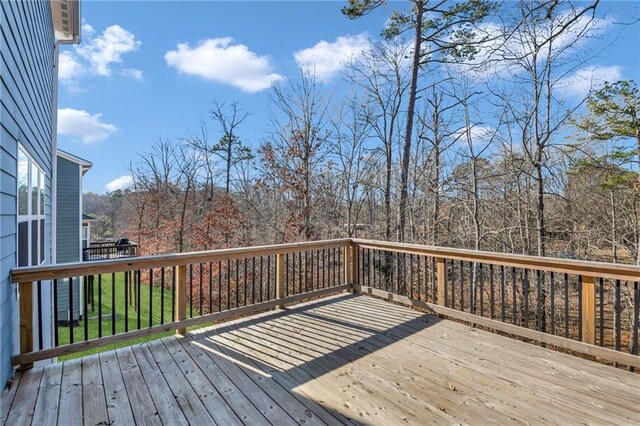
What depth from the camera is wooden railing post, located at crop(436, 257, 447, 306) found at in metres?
4.07

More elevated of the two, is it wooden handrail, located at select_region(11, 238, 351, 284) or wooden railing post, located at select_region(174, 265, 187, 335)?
wooden handrail, located at select_region(11, 238, 351, 284)

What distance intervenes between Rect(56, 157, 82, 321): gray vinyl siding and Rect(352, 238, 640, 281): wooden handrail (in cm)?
955

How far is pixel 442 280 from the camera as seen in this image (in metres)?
4.08

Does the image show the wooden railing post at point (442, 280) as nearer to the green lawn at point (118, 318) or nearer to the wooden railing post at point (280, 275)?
the wooden railing post at point (280, 275)

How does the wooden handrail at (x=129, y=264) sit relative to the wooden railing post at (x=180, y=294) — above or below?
above

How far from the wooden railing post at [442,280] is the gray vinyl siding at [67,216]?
10071 mm

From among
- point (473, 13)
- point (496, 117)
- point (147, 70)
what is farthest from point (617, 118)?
point (147, 70)

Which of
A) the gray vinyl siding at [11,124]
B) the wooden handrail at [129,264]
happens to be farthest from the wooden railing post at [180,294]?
the gray vinyl siding at [11,124]

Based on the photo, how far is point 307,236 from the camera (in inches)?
362

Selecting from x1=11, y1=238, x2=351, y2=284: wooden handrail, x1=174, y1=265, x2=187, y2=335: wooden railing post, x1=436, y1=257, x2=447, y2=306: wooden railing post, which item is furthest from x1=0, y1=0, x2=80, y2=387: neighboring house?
x1=436, y1=257, x2=447, y2=306: wooden railing post

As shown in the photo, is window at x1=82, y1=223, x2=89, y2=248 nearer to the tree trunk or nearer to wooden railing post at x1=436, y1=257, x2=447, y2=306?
the tree trunk

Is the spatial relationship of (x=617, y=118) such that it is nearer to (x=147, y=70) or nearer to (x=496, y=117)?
(x=496, y=117)

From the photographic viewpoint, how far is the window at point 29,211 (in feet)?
10.0

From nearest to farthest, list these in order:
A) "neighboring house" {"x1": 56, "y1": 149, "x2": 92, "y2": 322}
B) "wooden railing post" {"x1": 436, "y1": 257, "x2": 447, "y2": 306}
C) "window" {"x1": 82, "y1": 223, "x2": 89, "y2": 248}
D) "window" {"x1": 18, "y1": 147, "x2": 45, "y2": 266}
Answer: "window" {"x1": 18, "y1": 147, "x2": 45, "y2": 266} → "wooden railing post" {"x1": 436, "y1": 257, "x2": 447, "y2": 306} → "neighboring house" {"x1": 56, "y1": 149, "x2": 92, "y2": 322} → "window" {"x1": 82, "y1": 223, "x2": 89, "y2": 248}
